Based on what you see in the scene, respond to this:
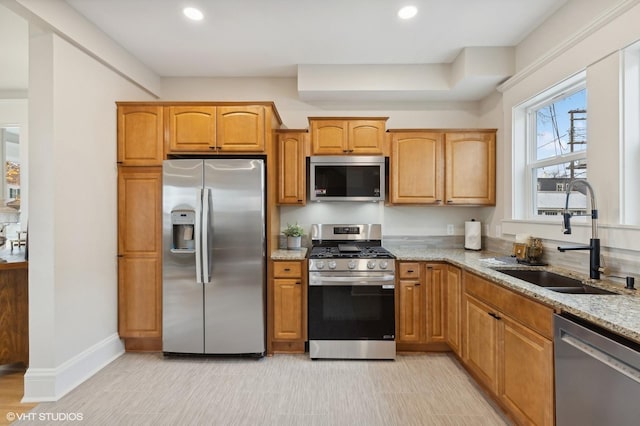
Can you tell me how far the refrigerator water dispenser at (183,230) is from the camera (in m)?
2.77

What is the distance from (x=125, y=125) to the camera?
2.91 meters

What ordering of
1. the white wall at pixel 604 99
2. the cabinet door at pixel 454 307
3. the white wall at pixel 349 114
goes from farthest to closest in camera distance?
the white wall at pixel 349 114, the cabinet door at pixel 454 307, the white wall at pixel 604 99

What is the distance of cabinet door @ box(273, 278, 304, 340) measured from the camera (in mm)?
2869

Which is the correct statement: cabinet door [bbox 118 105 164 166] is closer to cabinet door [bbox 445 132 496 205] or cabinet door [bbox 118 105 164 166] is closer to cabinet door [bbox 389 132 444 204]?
cabinet door [bbox 389 132 444 204]

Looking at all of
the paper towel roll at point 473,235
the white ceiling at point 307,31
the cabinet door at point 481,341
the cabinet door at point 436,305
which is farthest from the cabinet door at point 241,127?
the paper towel roll at point 473,235

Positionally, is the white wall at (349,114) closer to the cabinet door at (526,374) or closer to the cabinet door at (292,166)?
the cabinet door at (292,166)

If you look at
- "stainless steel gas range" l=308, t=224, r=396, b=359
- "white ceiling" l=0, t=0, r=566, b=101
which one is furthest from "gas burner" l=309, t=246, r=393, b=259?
"white ceiling" l=0, t=0, r=566, b=101

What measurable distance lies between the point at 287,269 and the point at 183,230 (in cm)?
102

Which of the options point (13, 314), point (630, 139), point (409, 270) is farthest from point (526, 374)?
point (13, 314)

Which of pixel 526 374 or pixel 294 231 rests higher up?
pixel 294 231

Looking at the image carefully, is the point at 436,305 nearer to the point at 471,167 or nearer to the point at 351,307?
the point at 351,307

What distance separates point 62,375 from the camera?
229 cm

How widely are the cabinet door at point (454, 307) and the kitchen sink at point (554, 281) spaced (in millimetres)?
456

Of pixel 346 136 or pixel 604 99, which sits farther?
pixel 346 136
